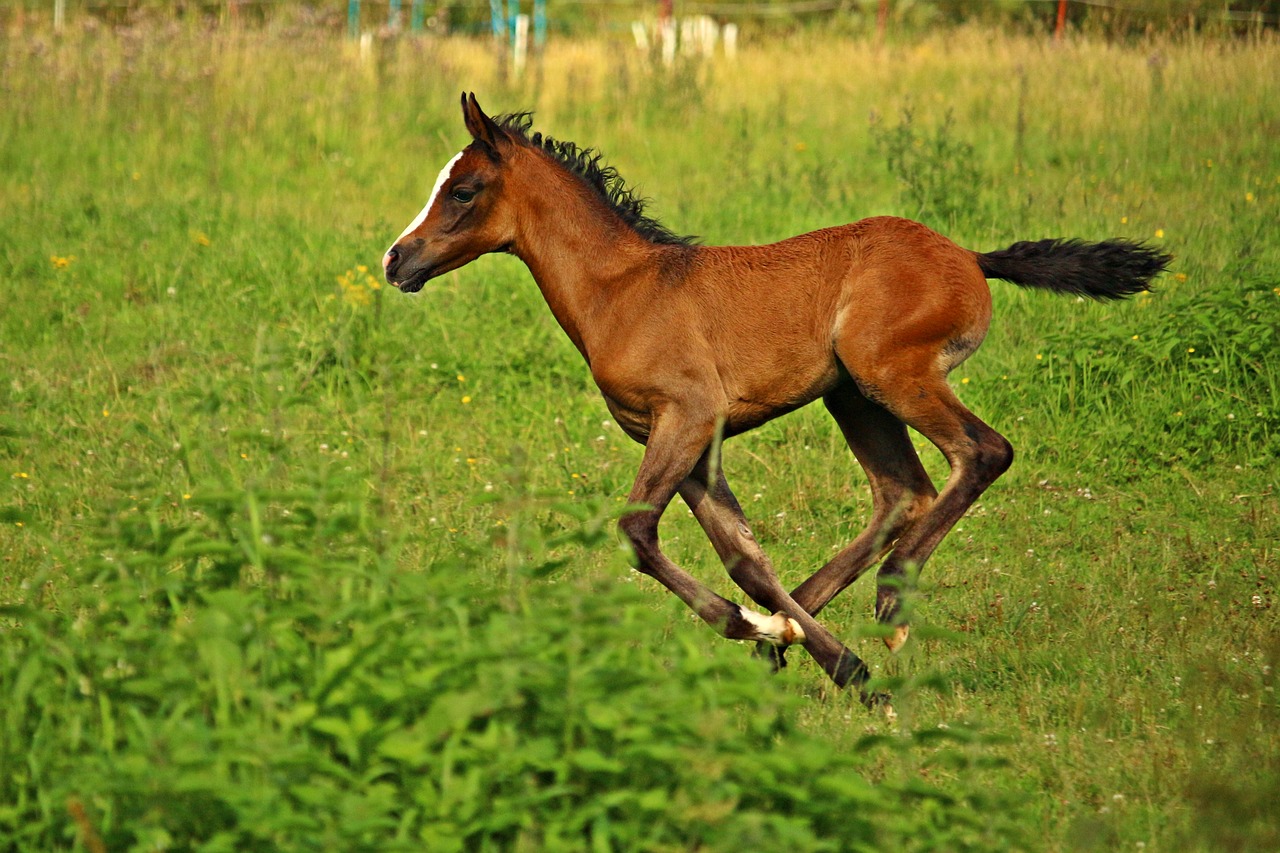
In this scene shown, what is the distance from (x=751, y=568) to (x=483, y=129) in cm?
204

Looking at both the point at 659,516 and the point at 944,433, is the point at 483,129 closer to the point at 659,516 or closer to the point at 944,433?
the point at 659,516

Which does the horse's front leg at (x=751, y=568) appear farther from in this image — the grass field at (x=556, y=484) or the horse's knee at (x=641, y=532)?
the horse's knee at (x=641, y=532)

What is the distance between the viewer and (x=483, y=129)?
230 inches

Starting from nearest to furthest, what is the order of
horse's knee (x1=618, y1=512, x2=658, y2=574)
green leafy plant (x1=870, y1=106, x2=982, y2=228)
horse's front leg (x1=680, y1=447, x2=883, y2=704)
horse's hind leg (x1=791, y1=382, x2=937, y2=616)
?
horse's front leg (x1=680, y1=447, x2=883, y2=704), horse's knee (x1=618, y1=512, x2=658, y2=574), horse's hind leg (x1=791, y1=382, x2=937, y2=616), green leafy plant (x1=870, y1=106, x2=982, y2=228)

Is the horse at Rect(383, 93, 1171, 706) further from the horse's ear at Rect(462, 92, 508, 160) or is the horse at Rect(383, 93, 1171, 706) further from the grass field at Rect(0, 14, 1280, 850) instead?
the grass field at Rect(0, 14, 1280, 850)

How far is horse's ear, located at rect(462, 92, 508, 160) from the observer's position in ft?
19.1

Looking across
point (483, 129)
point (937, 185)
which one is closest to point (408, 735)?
point (483, 129)

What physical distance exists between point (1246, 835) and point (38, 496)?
5890 mm

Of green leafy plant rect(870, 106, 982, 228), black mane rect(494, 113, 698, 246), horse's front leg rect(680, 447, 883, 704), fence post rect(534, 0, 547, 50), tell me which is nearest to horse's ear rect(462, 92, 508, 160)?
black mane rect(494, 113, 698, 246)

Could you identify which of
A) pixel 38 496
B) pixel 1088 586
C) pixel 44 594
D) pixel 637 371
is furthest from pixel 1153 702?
pixel 38 496

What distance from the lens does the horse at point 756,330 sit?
549 centimetres

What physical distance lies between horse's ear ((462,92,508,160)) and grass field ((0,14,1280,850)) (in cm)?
130

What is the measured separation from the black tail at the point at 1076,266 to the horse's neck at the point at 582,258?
1383 mm

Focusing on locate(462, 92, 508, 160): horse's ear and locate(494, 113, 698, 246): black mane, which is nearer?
locate(462, 92, 508, 160): horse's ear
